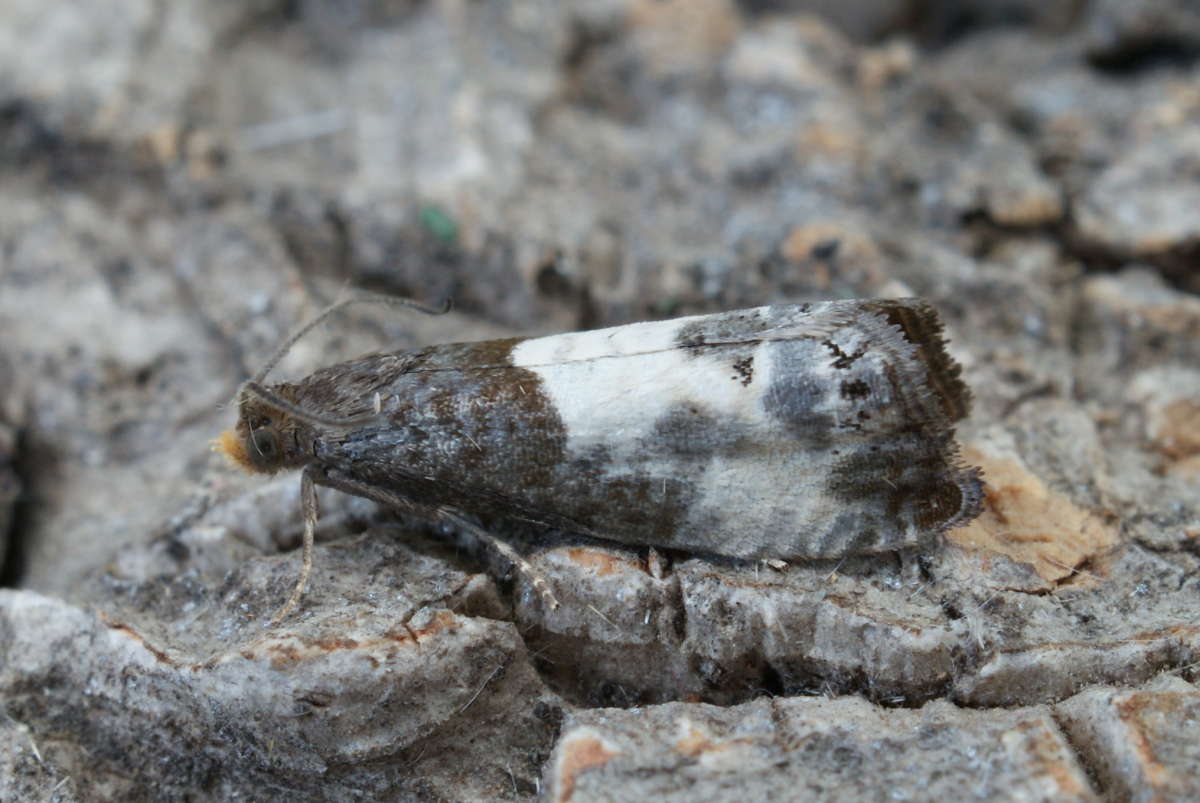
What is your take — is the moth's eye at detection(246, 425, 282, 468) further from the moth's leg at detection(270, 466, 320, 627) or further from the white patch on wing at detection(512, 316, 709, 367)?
the white patch on wing at detection(512, 316, 709, 367)

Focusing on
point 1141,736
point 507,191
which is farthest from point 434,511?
point 1141,736

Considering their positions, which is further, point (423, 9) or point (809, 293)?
point (423, 9)

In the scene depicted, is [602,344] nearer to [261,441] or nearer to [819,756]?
[261,441]

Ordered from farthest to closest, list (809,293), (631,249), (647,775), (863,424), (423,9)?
(423,9), (631,249), (809,293), (863,424), (647,775)

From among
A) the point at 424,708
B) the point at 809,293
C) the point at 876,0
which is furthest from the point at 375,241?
the point at 876,0

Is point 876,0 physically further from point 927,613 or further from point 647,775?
point 647,775

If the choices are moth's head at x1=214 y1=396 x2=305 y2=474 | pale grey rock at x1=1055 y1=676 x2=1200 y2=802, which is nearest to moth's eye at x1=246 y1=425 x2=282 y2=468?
moth's head at x1=214 y1=396 x2=305 y2=474
